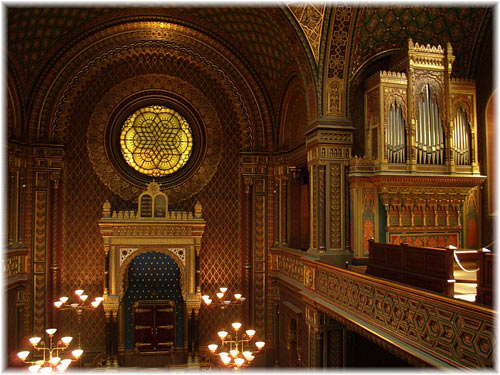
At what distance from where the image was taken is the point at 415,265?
23.4ft

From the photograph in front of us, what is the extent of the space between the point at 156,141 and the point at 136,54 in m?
2.62

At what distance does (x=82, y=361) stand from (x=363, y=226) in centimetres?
872

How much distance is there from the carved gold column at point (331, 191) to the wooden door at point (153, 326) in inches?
217

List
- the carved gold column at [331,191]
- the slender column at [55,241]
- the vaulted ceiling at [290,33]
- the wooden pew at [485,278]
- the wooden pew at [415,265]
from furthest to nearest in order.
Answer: the slender column at [55,241] < the carved gold column at [331,191] < the vaulted ceiling at [290,33] < the wooden pew at [415,265] < the wooden pew at [485,278]

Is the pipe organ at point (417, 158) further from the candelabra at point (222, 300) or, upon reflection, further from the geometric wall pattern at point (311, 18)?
the candelabra at point (222, 300)

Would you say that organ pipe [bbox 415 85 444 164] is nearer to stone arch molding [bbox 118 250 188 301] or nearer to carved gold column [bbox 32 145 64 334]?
stone arch molding [bbox 118 250 188 301]

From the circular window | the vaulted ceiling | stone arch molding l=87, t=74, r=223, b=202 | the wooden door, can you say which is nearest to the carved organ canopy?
the vaulted ceiling

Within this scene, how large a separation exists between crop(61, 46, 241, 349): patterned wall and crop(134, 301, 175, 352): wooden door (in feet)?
3.12

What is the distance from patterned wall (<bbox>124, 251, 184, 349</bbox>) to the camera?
13414mm

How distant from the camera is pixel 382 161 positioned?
371 inches

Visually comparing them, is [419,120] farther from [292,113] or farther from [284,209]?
[284,209]

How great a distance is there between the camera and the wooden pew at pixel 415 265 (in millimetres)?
6336

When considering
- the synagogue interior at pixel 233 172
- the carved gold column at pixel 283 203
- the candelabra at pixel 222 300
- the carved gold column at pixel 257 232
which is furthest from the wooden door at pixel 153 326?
the carved gold column at pixel 283 203

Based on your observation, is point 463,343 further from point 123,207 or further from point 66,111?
point 66,111
